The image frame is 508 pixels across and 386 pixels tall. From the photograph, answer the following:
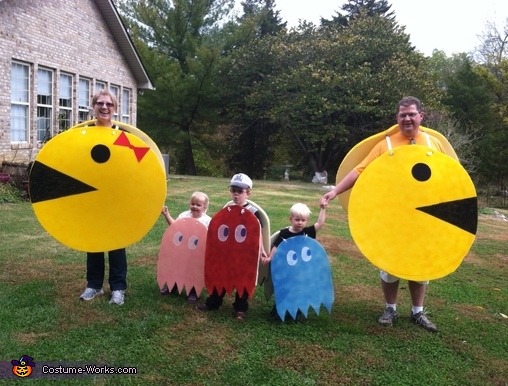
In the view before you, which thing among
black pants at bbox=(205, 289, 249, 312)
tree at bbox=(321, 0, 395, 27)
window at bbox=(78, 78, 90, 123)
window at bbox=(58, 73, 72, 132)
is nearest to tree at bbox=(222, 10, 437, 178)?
tree at bbox=(321, 0, 395, 27)

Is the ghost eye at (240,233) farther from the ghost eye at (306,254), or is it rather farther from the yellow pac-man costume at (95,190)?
the yellow pac-man costume at (95,190)

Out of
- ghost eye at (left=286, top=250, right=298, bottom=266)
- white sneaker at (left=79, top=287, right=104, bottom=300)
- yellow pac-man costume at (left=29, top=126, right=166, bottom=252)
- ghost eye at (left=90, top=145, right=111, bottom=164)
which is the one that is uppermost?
ghost eye at (left=90, top=145, right=111, bottom=164)

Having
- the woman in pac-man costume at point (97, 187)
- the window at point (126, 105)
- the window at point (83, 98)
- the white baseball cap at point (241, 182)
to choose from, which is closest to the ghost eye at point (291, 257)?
the white baseball cap at point (241, 182)

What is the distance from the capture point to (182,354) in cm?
312

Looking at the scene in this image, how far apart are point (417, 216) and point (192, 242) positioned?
193 centimetres

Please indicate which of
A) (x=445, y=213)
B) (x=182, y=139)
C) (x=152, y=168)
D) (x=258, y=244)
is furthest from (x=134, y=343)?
(x=182, y=139)

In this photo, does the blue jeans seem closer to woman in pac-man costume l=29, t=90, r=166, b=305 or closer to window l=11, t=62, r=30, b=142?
woman in pac-man costume l=29, t=90, r=166, b=305

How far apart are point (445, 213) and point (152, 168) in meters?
2.37

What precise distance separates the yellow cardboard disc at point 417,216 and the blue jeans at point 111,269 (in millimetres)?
2043

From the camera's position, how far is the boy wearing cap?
3807 millimetres

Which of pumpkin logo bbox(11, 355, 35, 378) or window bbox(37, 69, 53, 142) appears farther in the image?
window bbox(37, 69, 53, 142)

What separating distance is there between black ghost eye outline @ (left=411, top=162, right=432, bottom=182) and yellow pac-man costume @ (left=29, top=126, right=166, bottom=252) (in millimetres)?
2100

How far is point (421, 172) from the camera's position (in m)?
3.47

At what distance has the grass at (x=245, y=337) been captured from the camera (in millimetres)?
2936
